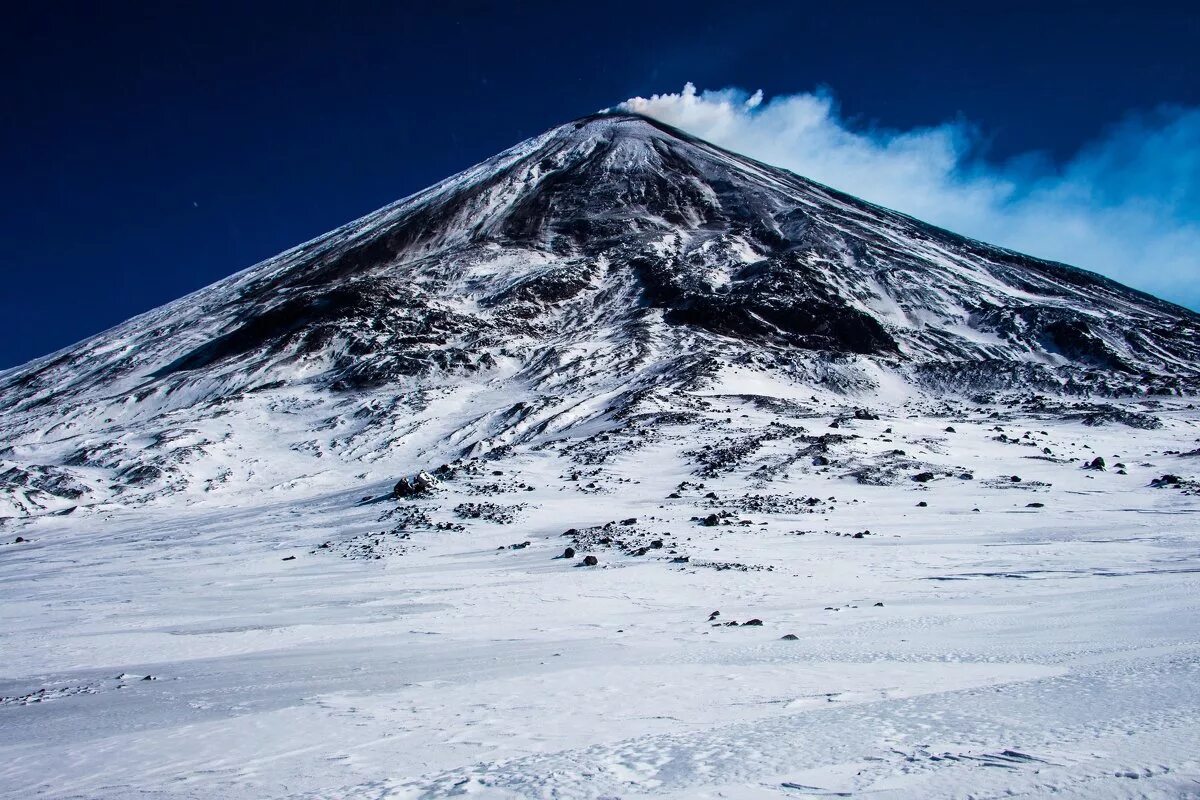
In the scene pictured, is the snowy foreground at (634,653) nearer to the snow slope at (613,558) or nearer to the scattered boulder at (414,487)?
the snow slope at (613,558)

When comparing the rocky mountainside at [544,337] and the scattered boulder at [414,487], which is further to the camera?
the rocky mountainside at [544,337]

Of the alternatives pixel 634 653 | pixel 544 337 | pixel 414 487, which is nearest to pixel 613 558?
pixel 634 653

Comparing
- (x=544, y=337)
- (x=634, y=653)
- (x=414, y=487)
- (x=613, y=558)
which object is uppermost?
(x=544, y=337)

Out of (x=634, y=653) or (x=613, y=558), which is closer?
(x=634, y=653)

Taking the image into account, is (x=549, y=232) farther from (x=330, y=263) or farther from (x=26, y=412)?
(x=26, y=412)

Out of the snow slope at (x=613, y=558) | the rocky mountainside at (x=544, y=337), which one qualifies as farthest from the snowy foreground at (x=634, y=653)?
the rocky mountainside at (x=544, y=337)

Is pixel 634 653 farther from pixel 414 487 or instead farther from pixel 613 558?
pixel 414 487

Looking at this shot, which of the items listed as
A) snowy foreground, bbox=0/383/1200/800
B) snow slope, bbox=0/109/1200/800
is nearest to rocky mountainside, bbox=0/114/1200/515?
snow slope, bbox=0/109/1200/800
